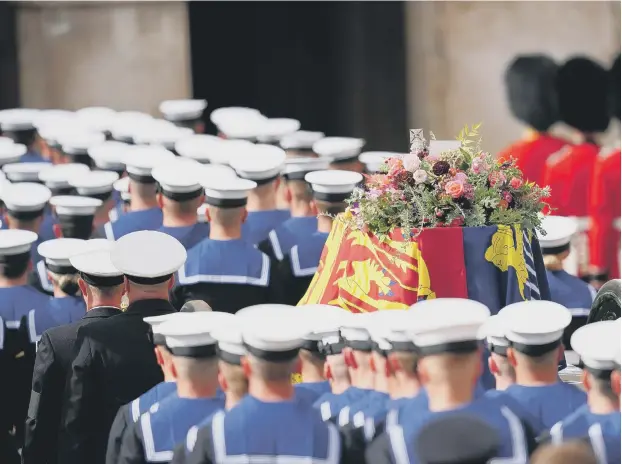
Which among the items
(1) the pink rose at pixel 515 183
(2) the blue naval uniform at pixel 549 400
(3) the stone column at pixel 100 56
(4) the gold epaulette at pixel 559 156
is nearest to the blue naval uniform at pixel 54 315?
(1) the pink rose at pixel 515 183

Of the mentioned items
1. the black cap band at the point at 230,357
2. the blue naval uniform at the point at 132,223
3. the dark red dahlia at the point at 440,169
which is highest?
the dark red dahlia at the point at 440,169

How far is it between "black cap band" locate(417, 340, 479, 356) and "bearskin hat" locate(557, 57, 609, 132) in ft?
25.0

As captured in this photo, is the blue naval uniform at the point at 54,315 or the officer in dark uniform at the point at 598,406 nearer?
the officer in dark uniform at the point at 598,406

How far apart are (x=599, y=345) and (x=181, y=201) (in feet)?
12.2

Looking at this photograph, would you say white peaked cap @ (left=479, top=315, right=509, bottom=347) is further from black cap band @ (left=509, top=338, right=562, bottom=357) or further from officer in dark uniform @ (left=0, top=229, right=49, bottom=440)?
officer in dark uniform @ (left=0, top=229, right=49, bottom=440)

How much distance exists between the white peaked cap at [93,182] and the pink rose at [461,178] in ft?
10.9

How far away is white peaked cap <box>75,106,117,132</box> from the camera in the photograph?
12047 millimetres

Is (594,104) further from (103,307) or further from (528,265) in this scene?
(103,307)

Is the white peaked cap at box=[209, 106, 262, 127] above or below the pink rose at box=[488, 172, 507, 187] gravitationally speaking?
below

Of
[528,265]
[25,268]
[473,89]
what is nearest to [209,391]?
[528,265]

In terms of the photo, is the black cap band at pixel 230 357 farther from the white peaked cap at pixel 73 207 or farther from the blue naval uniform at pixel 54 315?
the white peaked cap at pixel 73 207

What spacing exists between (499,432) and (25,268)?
136 inches

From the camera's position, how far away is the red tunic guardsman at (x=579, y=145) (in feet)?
36.6

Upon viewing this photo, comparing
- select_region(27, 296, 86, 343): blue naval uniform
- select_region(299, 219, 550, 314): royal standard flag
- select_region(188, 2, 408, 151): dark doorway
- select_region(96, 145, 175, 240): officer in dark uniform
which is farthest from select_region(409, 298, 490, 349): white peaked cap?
select_region(188, 2, 408, 151): dark doorway
